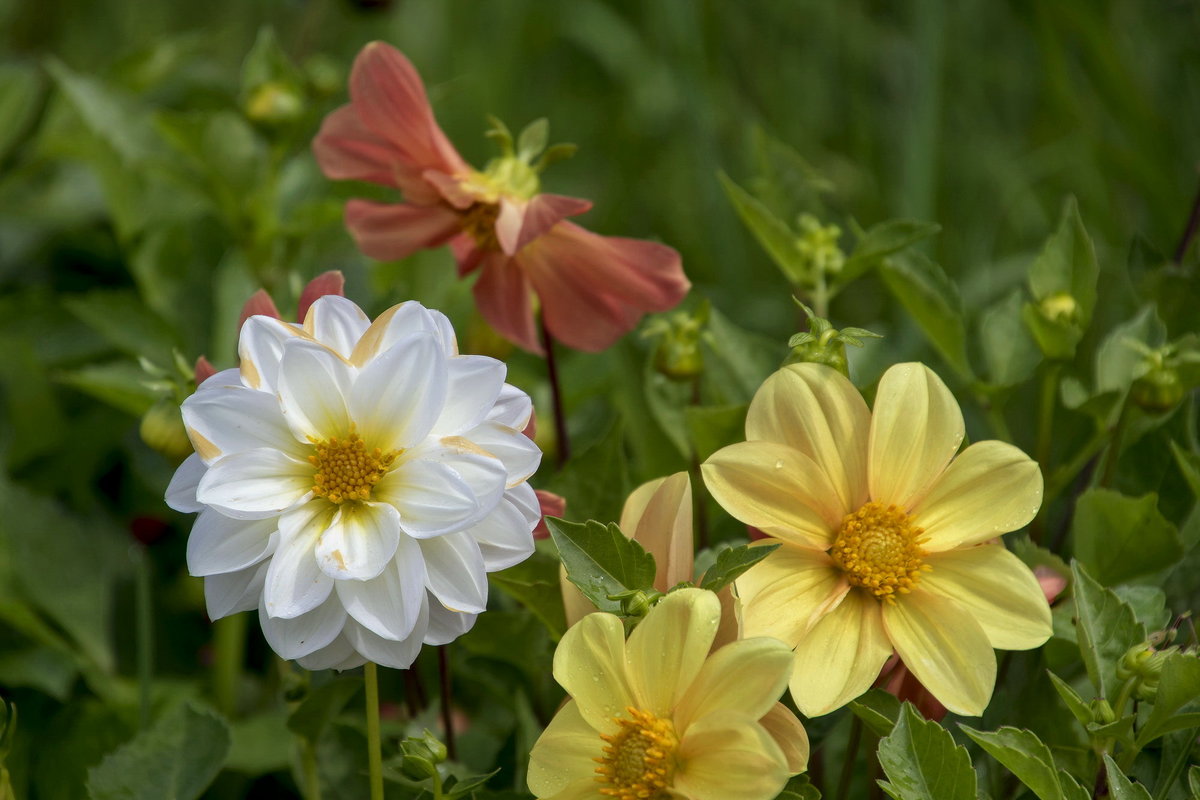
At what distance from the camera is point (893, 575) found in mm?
586

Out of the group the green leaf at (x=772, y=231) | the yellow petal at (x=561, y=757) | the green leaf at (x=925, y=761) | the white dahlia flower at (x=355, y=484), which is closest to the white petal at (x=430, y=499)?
the white dahlia flower at (x=355, y=484)

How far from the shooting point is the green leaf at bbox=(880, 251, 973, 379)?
79 centimetres

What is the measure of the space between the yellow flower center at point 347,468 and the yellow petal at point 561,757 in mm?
136

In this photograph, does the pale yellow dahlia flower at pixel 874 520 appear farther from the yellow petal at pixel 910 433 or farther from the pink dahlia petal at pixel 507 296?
the pink dahlia petal at pixel 507 296

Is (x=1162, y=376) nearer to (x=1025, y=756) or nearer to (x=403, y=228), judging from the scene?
(x=1025, y=756)

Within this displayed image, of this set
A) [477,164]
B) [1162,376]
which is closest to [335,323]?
[1162,376]

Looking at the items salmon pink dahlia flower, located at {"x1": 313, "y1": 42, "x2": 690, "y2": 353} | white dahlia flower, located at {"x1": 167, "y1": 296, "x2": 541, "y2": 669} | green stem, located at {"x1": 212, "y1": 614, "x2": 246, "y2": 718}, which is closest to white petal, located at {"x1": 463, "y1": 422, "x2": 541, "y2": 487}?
white dahlia flower, located at {"x1": 167, "y1": 296, "x2": 541, "y2": 669}

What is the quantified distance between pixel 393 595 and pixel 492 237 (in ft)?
0.98

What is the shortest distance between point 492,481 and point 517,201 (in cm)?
27

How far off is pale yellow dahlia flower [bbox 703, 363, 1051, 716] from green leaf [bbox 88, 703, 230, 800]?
31 cm

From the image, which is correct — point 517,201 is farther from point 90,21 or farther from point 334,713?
point 90,21

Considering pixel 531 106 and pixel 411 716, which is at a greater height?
pixel 411 716

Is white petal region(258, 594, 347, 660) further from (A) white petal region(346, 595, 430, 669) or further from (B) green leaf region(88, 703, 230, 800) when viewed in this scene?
(B) green leaf region(88, 703, 230, 800)

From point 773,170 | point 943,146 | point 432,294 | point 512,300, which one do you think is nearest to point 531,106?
point 943,146
